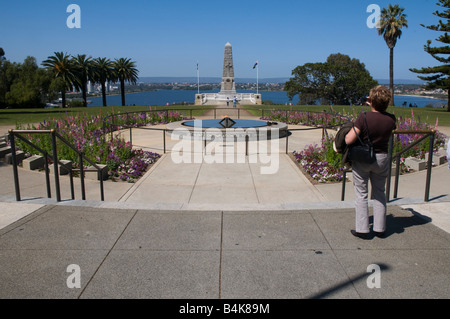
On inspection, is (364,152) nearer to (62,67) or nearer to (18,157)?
(18,157)

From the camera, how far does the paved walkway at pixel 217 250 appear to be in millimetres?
3611

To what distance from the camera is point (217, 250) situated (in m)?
4.48

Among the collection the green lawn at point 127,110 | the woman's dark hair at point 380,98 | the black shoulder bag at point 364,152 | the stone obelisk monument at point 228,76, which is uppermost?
the stone obelisk monument at point 228,76

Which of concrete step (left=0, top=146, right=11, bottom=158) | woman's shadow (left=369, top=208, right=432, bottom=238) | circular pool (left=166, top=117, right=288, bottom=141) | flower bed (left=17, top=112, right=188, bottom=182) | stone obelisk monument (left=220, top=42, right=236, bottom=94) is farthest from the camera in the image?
stone obelisk monument (left=220, top=42, right=236, bottom=94)

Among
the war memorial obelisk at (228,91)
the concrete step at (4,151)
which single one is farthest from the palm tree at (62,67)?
the concrete step at (4,151)

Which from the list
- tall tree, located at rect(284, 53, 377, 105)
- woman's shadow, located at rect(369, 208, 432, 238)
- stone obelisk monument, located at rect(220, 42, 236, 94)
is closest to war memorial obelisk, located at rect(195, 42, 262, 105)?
stone obelisk monument, located at rect(220, 42, 236, 94)

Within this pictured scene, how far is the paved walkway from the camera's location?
361cm

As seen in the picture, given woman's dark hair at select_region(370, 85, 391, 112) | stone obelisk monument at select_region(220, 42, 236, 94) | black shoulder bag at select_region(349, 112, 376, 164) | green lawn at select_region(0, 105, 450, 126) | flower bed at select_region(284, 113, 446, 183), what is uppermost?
stone obelisk monument at select_region(220, 42, 236, 94)

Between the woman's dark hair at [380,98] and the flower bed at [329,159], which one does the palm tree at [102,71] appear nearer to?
the flower bed at [329,159]

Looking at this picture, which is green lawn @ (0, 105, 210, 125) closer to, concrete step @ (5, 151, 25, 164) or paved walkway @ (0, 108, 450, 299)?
concrete step @ (5, 151, 25, 164)

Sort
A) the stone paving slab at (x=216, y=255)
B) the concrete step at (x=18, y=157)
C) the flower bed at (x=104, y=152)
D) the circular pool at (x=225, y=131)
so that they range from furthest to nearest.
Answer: the circular pool at (x=225, y=131) < the concrete step at (x=18, y=157) < the flower bed at (x=104, y=152) < the stone paving slab at (x=216, y=255)

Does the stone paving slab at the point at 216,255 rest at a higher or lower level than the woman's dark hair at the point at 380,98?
lower

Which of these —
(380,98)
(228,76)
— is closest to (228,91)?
(228,76)
